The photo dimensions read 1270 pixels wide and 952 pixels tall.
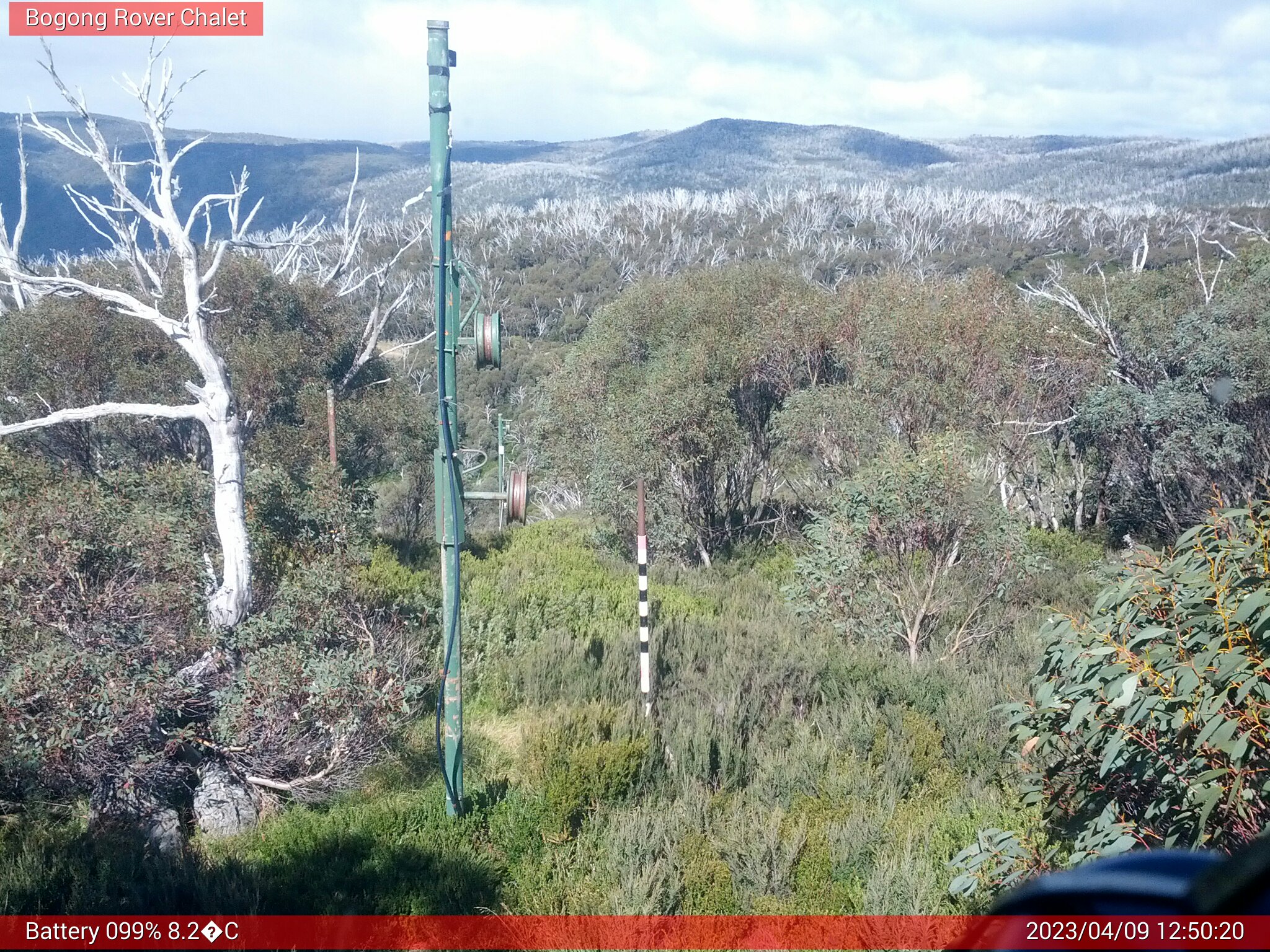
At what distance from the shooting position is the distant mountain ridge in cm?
9806

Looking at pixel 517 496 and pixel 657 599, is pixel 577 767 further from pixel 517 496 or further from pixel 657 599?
pixel 657 599

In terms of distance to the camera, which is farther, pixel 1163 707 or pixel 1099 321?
pixel 1099 321

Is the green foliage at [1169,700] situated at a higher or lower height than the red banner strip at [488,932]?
higher

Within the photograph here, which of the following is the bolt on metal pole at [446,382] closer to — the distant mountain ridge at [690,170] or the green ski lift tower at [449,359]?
the green ski lift tower at [449,359]

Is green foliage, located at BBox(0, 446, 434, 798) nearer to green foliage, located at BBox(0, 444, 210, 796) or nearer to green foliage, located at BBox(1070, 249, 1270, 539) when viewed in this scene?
green foliage, located at BBox(0, 444, 210, 796)

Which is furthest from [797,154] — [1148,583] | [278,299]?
[1148,583]

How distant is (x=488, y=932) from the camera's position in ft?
16.0

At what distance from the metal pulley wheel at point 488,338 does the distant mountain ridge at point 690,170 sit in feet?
244

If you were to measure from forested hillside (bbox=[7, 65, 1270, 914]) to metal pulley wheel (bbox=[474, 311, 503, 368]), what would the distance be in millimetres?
537

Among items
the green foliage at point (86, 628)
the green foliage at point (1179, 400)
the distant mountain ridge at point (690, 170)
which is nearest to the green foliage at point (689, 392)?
the green foliage at point (1179, 400)

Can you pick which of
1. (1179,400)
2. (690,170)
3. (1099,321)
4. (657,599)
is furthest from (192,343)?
(690,170)

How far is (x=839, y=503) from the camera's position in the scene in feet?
34.1

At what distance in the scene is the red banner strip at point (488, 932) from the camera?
435 cm

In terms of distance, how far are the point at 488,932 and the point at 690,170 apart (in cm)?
16412
